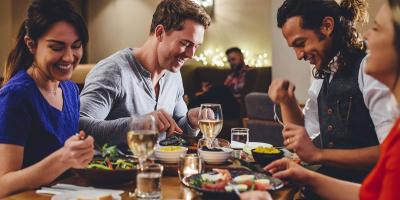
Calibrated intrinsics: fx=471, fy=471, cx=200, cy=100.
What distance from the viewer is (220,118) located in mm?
1976

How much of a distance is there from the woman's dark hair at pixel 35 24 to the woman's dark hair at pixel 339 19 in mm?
1001

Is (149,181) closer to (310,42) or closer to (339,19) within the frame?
(310,42)

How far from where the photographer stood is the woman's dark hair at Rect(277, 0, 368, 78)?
83.7 inches

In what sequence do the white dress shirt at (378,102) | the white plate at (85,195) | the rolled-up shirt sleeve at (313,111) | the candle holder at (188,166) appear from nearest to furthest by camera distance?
the white plate at (85,195) < the candle holder at (188,166) < the white dress shirt at (378,102) < the rolled-up shirt sleeve at (313,111)

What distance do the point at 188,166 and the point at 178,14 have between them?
1.25 metres

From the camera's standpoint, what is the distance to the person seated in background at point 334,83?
2.00 metres

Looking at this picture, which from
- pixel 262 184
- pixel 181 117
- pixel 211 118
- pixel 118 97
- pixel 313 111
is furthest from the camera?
pixel 181 117

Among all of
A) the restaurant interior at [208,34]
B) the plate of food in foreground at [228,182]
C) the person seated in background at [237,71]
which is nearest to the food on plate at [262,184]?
the plate of food in foreground at [228,182]

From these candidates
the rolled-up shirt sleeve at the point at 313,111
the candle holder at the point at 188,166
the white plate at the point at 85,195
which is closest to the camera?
the white plate at the point at 85,195

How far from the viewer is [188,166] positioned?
5.26 feet

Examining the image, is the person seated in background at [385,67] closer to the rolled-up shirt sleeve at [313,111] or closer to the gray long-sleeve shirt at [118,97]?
the rolled-up shirt sleeve at [313,111]

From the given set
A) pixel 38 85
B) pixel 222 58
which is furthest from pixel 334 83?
pixel 222 58

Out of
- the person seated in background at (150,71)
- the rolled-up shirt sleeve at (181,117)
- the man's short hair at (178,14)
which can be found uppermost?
the man's short hair at (178,14)

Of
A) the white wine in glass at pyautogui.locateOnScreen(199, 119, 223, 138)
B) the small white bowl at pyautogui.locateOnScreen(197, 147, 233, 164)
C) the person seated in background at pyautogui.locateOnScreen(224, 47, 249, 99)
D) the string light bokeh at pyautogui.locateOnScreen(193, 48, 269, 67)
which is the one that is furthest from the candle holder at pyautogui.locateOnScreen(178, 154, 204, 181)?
the string light bokeh at pyautogui.locateOnScreen(193, 48, 269, 67)
